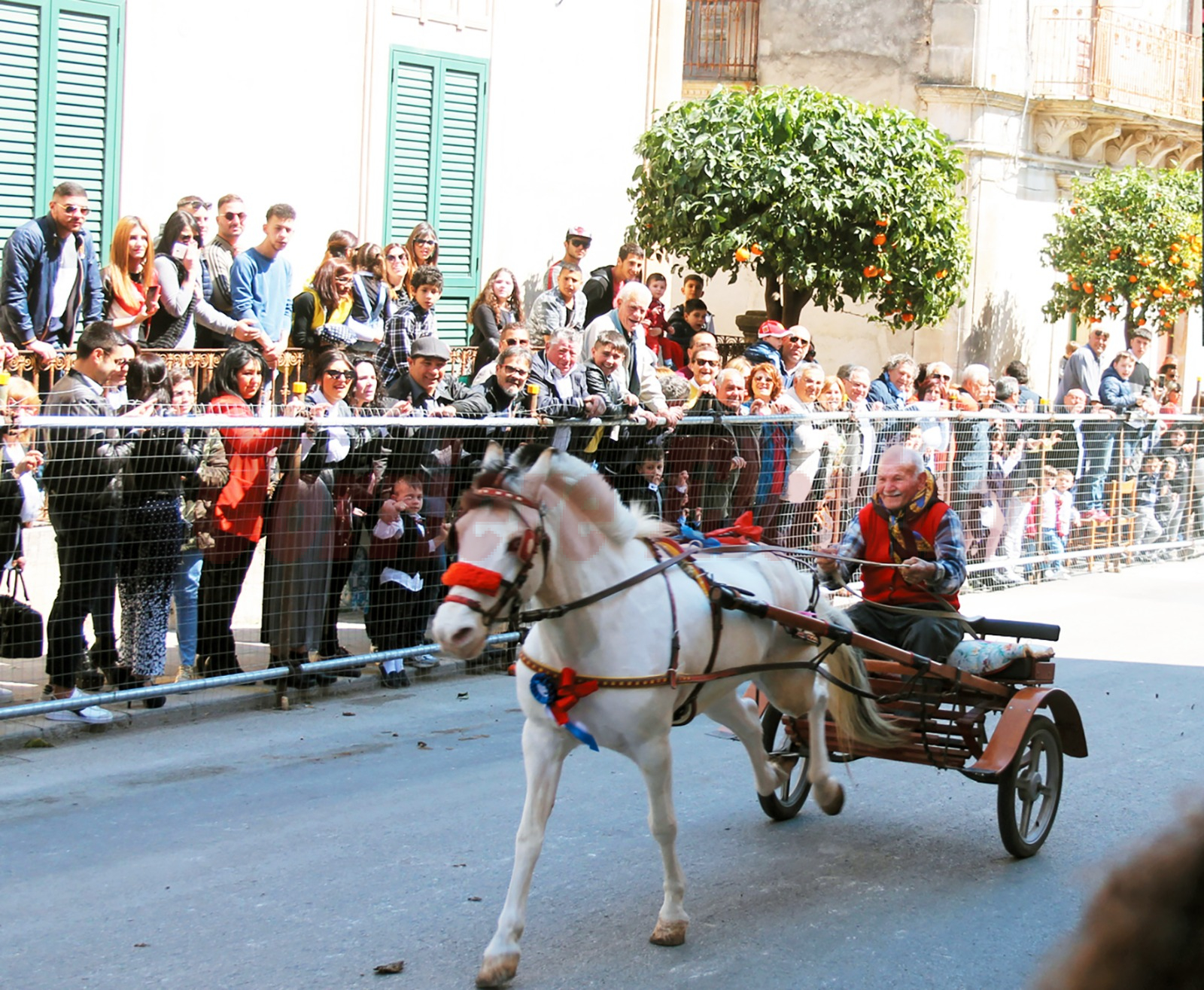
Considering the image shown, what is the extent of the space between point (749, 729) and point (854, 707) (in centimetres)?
44

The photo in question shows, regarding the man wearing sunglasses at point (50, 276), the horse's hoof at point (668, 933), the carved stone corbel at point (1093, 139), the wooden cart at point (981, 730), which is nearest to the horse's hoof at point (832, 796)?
the wooden cart at point (981, 730)

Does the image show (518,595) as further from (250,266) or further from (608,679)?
(250,266)

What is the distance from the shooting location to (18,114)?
1193cm

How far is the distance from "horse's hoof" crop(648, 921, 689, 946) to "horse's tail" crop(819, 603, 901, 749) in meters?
1.32

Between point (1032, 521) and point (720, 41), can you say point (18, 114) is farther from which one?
point (720, 41)

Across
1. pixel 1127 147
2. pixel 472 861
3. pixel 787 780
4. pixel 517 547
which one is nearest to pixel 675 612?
pixel 517 547

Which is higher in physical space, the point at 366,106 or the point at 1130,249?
the point at 366,106

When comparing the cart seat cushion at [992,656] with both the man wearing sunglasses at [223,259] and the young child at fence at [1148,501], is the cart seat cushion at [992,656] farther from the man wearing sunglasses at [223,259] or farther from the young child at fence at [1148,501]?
the young child at fence at [1148,501]

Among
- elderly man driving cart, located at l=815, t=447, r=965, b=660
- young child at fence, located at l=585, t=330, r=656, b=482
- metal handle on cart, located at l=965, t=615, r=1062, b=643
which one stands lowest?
metal handle on cart, located at l=965, t=615, r=1062, b=643

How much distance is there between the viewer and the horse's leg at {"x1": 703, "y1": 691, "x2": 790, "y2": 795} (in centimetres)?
605

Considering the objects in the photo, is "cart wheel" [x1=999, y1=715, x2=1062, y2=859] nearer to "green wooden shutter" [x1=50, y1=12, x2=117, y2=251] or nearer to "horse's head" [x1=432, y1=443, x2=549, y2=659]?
Answer: "horse's head" [x1=432, y1=443, x2=549, y2=659]

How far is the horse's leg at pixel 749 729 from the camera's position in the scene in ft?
19.9

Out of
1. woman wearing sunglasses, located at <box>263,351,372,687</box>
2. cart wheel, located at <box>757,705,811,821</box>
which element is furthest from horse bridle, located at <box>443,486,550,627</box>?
woman wearing sunglasses, located at <box>263,351,372,687</box>

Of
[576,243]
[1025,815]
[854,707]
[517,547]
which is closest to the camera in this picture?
[517,547]
